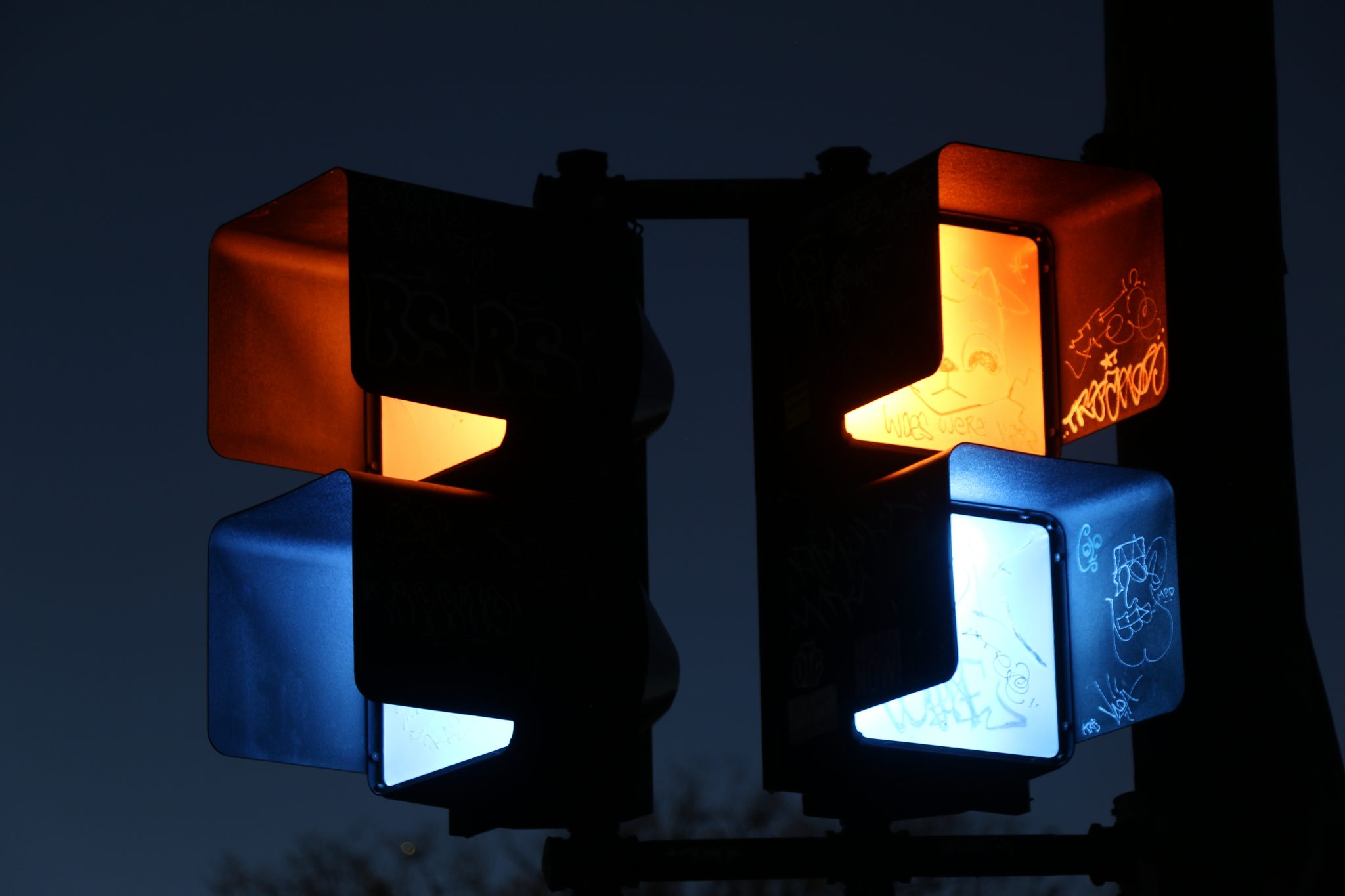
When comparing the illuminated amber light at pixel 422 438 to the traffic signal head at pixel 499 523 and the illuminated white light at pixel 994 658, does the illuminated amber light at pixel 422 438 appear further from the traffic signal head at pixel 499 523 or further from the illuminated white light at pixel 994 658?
the illuminated white light at pixel 994 658

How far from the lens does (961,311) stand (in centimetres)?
373

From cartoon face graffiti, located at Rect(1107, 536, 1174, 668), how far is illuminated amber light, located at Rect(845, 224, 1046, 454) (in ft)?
1.20

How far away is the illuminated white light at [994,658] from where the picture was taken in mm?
3404

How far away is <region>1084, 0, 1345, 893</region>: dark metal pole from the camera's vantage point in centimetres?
302

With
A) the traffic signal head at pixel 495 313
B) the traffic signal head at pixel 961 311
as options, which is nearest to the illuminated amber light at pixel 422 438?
the traffic signal head at pixel 495 313

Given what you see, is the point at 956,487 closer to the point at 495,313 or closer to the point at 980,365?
the point at 980,365

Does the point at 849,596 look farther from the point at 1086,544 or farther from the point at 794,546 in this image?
the point at 1086,544

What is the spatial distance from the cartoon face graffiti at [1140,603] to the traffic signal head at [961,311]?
244 millimetres

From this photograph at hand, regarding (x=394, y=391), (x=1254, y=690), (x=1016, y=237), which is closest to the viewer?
(x=1254, y=690)

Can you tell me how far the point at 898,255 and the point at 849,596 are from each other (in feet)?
1.78

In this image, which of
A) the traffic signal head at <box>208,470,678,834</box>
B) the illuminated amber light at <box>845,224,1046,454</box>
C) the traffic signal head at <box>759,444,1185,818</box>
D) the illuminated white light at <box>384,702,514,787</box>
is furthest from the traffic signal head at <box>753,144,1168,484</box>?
the illuminated white light at <box>384,702,514,787</box>

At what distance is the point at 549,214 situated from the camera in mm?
3484

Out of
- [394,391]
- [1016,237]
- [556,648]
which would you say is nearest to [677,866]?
[556,648]

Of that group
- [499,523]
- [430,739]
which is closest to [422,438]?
[430,739]
